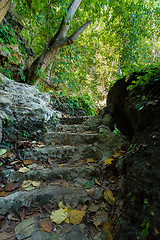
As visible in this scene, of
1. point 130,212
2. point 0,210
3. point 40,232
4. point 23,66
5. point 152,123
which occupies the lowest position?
point 0,210

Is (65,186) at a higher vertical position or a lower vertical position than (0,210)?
higher

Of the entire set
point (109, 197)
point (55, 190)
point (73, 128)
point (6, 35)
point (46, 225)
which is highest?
point (6, 35)

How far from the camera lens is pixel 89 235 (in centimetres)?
92

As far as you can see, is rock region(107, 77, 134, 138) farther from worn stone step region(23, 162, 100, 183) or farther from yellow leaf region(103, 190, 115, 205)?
yellow leaf region(103, 190, 115, 205)

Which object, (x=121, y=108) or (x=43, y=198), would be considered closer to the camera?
(x=43, y=198)

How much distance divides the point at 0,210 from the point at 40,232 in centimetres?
44

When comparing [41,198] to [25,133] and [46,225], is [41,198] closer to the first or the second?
[46,225]

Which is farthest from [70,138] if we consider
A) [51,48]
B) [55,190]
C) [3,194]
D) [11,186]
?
[51,48]

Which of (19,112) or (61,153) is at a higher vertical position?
(19,112)

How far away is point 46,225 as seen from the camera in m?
1.01

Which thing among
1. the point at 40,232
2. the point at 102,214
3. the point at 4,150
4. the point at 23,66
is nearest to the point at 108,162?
the point at 102,214

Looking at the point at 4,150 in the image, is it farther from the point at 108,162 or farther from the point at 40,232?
the point at 108,162

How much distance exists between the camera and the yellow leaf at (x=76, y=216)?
102 cm

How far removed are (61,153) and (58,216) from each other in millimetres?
869
